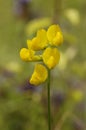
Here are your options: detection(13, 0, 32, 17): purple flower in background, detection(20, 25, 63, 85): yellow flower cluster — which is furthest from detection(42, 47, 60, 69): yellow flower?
detection(13, 0, 32, 17): purple flower in background

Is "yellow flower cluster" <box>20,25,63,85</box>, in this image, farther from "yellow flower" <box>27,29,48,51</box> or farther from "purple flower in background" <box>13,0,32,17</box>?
"purple flower in background" <box>13,0,32,17</box>

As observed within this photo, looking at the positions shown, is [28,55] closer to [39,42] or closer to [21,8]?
[39,42]

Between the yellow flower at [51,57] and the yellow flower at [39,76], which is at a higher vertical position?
the yellow flower at [51,57]

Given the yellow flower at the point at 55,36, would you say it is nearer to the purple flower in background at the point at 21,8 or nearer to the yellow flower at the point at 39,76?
the yellow flower at the point at 39,76

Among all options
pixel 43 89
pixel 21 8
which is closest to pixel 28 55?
pixel 43 89

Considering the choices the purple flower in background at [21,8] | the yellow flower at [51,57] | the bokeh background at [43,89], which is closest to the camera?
the yellow flower at [51,57]

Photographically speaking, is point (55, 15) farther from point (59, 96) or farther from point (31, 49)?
point (31, 49)

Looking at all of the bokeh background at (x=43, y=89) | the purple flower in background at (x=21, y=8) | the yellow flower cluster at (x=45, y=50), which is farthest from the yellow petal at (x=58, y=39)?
the purple flower in background at (x=21, y=8)

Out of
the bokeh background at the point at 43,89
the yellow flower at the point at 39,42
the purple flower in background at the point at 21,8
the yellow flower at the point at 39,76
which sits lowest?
the bokeh background at the point at 43,89
